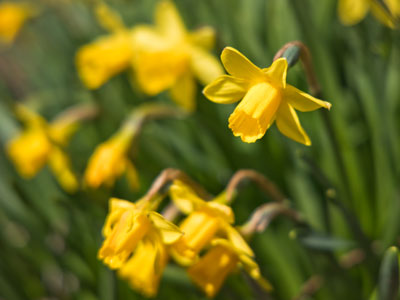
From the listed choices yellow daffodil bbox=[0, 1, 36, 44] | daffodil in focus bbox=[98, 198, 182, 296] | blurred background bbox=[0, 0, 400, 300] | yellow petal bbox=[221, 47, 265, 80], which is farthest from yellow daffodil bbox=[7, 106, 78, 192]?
yellow daffodil bbox=[0, 1, 36, 44]

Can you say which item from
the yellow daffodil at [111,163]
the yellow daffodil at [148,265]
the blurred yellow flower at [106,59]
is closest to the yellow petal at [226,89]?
the yellow daffodil at [148,265]

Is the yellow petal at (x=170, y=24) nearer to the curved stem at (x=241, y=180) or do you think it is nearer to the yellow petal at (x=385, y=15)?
the yellow petal at (x=385, y=15)

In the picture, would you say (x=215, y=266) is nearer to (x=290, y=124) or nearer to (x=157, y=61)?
(x=290, y=124)

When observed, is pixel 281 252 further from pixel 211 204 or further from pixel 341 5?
pixel 341 5

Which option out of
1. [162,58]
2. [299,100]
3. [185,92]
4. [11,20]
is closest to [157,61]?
[162,58]

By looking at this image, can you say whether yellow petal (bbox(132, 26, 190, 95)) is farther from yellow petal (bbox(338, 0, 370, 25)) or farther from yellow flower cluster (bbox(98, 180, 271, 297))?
yellow flower cluster (bbox(98, 180, 271, 297))

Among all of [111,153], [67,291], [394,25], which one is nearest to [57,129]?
[111,153]
